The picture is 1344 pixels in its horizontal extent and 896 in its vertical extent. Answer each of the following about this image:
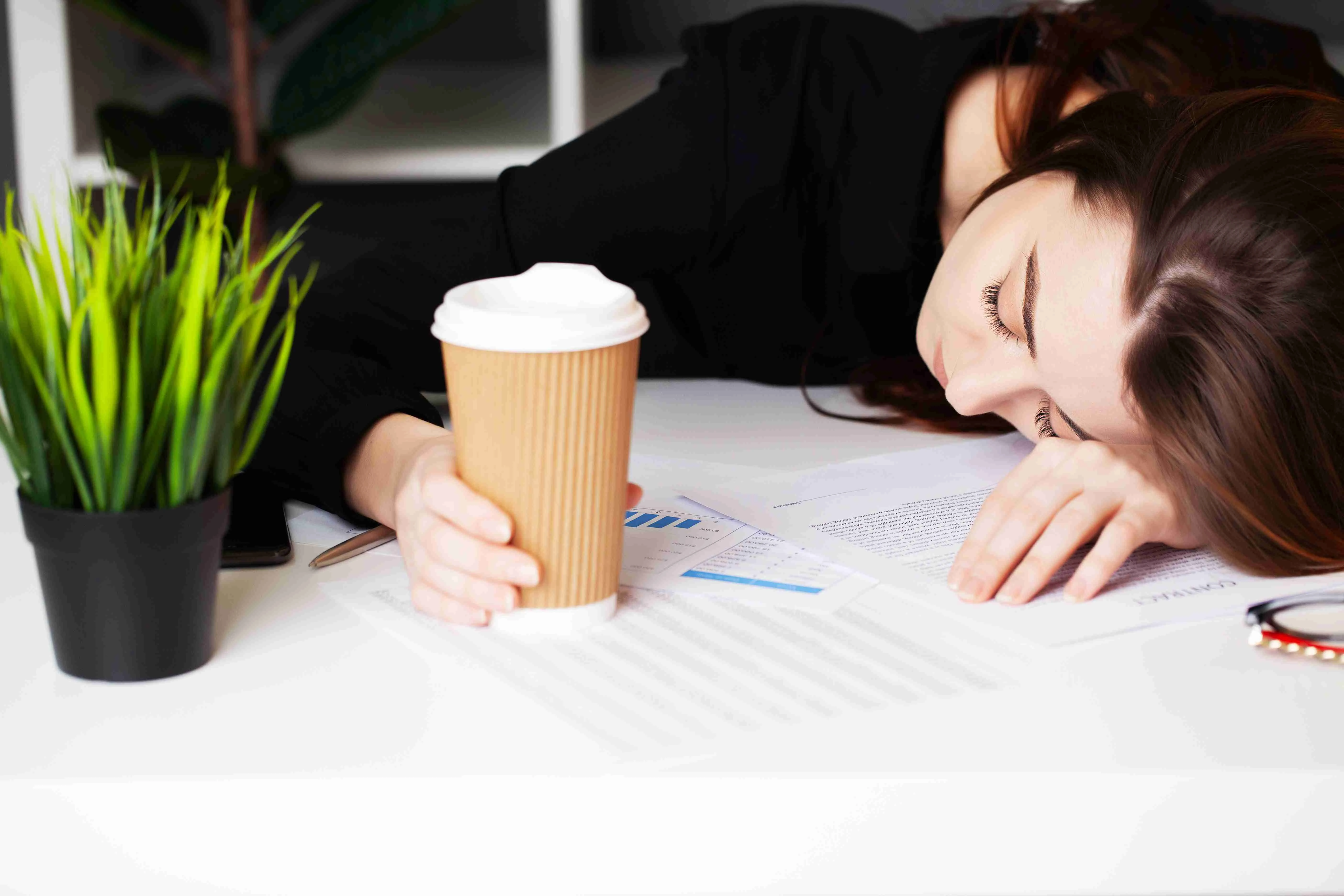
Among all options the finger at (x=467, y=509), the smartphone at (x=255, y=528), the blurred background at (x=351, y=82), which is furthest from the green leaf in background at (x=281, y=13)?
the finger at (x=467, y=509)

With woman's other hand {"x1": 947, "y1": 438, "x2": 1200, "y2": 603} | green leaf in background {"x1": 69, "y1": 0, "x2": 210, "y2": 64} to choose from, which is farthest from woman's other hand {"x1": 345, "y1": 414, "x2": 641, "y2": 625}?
green leaf in background {"x1": 69, "y1": 0, "x2": 210, "y2": 64}

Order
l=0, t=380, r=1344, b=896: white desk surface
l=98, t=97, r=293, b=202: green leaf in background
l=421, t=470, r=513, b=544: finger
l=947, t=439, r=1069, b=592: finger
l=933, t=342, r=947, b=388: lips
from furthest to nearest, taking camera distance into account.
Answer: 1. l=98, t=97, r=293, b=202: green leaf in background
2. l=933, t=342, r=947, b=388: lips
3. l=947, t=439, r=1069, b=592: finger
4. l=421, t=470, r=513, b=544: finger
5. l=0, t=380, r=1344, b=896: white desk surface

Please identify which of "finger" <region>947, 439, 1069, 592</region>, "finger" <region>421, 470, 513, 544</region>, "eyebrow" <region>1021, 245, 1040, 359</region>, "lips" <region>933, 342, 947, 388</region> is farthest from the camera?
"lips" <region>933, 342, 947, 388</region>

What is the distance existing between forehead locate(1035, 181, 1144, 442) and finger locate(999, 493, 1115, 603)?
0.09m

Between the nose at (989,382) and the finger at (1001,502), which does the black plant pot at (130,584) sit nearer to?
the finger at (1001,502)

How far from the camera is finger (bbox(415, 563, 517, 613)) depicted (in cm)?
57

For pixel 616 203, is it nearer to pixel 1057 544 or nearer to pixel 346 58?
pixel 1057 544

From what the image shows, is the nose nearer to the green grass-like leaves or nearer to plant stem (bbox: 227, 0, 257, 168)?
the green grass-like leaves

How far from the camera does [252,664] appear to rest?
560mm

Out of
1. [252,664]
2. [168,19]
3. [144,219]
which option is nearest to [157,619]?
[252,664]

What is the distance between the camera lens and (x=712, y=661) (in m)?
0.56

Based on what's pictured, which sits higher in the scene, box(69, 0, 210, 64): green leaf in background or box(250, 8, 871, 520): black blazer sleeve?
box(69, 0, 210, 64): green leaf in background

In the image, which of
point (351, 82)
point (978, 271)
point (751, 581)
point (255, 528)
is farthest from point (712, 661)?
point (351, 82)

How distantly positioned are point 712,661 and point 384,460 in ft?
0.90
